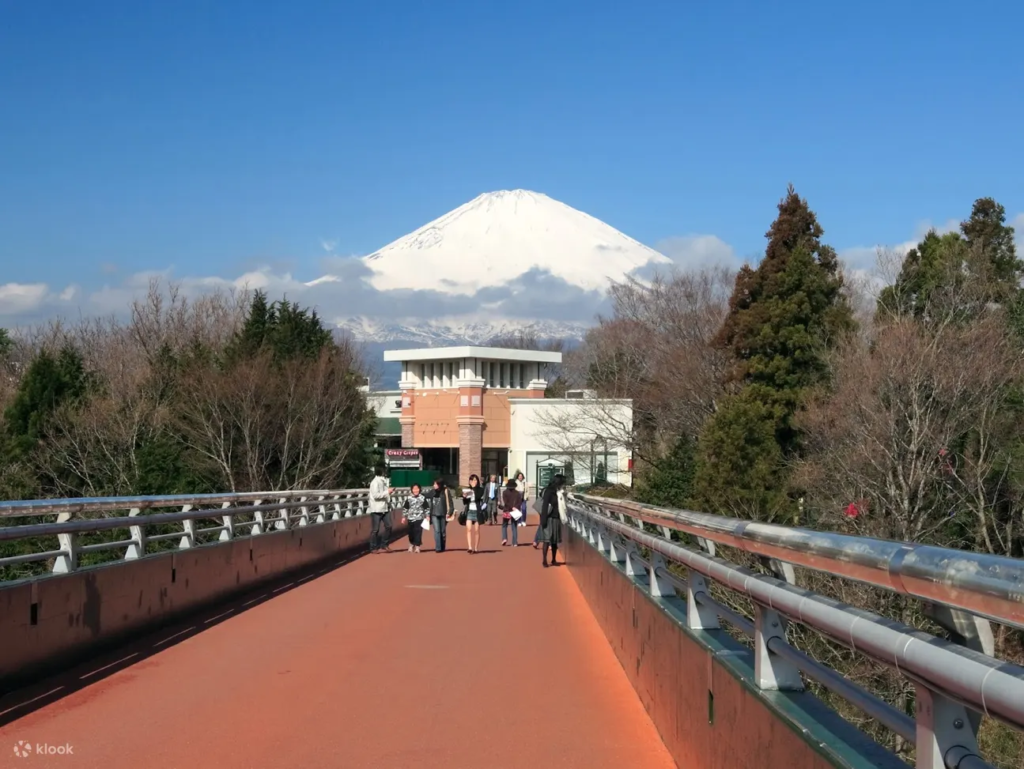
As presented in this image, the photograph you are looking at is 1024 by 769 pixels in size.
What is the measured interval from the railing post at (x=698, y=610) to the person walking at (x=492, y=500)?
41.0m

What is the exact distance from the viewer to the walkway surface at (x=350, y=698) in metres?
7.14

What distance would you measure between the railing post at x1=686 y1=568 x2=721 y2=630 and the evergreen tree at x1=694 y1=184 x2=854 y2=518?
31.7m

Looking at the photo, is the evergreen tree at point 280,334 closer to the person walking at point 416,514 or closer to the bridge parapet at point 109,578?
the person walking at point 416,514

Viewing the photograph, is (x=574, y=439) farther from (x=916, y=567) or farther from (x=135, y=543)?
(x=916, y=567)

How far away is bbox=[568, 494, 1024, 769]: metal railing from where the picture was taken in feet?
7.95

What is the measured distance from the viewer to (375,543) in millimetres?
28312

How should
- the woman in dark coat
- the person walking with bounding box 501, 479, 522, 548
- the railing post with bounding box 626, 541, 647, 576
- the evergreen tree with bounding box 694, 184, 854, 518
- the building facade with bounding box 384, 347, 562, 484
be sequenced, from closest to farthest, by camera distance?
1. the railing post with bounding box 626, 541, 647, 576
2. the woman in dark coat
3. the person walking with bounding box 501, 479, 522, 548
4. the evergreen tree with bounding box 694, 184, 854, 518
5. the building facade with bounding box 384, 347, 562, 484

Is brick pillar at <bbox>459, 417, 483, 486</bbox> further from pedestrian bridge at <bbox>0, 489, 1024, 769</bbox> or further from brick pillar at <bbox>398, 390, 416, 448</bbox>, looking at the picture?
pedestrian bridge at <bbox>0, 489, 1024, 769</bbox>

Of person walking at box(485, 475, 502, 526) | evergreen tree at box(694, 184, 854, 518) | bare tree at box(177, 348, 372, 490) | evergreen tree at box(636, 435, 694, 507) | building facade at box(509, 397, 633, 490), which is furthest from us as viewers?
building facade at box(509, 397, 633, 490)

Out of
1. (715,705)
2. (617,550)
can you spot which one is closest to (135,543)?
(617,550)

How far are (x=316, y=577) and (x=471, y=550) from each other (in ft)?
25.5

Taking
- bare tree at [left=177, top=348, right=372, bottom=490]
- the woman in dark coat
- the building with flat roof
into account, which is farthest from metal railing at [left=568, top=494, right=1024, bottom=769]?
the building with flat roof

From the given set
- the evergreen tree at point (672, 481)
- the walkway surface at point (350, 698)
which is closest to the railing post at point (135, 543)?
the walkway surface at point (350, 698)

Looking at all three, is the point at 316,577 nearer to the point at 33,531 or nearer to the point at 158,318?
the point at 33,531
